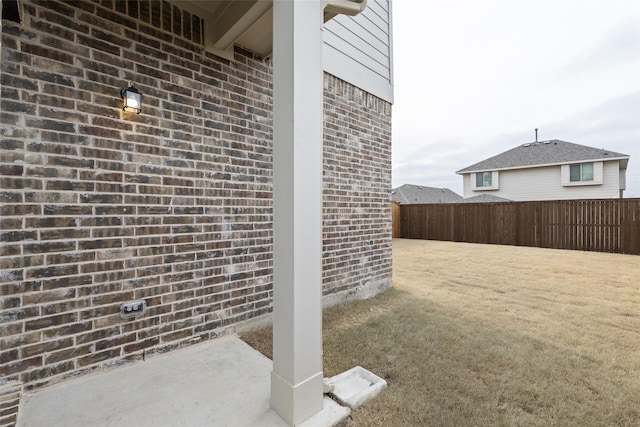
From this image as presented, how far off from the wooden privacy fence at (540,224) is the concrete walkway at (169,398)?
35.4ft

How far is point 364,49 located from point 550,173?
16.5 m

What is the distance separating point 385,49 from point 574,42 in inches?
238

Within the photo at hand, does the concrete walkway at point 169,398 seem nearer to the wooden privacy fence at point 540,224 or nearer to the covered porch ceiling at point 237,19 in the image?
the covered porch ceiling at point 237,19

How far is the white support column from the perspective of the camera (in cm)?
152

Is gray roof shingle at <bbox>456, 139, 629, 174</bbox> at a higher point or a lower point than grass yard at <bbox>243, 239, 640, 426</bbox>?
higher

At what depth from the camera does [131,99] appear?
6.91 feet

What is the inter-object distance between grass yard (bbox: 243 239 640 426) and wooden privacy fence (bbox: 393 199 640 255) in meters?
4.61

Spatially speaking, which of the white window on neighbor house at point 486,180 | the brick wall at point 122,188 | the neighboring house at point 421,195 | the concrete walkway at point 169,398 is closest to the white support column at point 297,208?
the concrete walkway at point 169,398

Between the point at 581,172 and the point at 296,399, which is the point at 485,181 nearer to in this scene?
the point at 581,172

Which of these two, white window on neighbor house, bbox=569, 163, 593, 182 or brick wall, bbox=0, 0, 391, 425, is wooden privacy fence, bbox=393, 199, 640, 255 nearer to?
white window on neighbor house, bbox=569, 163, 593, 182

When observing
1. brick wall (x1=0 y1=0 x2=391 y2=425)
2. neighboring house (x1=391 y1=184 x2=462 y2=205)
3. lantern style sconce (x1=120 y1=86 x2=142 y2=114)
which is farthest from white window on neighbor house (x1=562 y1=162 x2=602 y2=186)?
lantern style sconce (x1=120 y1=86 x2=142 y2=114)

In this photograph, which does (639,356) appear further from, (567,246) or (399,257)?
(567,246)

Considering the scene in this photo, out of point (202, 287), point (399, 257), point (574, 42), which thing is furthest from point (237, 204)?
point (574, 42)

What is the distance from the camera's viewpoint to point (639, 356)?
2379mm
